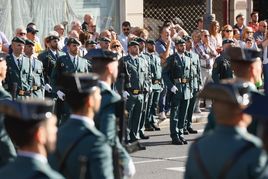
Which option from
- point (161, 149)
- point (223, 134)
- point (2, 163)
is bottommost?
point (161, 149)

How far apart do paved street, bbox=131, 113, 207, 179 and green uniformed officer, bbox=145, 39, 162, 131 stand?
10.3 inches

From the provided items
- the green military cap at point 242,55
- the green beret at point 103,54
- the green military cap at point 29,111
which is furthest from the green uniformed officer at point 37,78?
the green military cap at point 29,111

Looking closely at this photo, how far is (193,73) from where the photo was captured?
15.0m

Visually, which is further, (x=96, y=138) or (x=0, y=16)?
(x=0, y=16)

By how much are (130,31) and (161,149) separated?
14.2ft

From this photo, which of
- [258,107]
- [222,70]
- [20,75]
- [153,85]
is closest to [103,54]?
[258,107]

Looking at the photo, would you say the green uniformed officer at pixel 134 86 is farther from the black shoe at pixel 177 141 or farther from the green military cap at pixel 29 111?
the green military cap at pixel 29 111

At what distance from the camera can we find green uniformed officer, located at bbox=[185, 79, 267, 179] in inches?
213

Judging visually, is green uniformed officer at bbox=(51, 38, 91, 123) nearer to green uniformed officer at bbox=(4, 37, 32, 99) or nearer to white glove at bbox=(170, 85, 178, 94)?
green uniformed officer at bbox=(4, 37, 32, 99)

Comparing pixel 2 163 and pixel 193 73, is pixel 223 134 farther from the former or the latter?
pixel 193 73

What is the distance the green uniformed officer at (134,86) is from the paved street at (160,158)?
0.34 metres

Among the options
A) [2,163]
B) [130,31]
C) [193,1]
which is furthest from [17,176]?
[193,1]

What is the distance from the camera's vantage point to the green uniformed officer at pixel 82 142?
20.4 feet

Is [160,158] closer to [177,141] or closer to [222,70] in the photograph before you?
[177,141]
